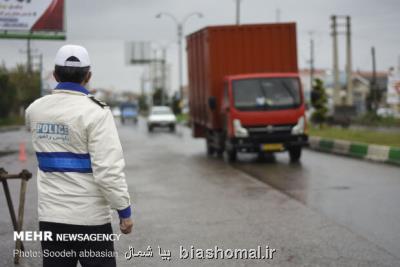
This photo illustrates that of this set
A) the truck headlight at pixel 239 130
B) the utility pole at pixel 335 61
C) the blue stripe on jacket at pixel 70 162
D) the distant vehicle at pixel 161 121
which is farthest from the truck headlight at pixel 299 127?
the utility pole at pixel 335 61

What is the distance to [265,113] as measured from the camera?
58.3 ft

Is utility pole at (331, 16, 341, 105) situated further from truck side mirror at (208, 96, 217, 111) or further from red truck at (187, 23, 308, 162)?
truck side mirror at (208, 96, 217, 111)

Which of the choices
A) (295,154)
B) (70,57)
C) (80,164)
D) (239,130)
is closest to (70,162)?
(80,164)

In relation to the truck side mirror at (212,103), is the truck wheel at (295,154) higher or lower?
lower

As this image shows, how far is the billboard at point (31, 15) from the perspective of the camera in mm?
27556

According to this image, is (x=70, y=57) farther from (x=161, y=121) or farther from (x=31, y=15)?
(x=161, y=121)

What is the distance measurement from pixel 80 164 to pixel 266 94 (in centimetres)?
1448

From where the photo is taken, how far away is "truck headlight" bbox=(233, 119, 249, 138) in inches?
701

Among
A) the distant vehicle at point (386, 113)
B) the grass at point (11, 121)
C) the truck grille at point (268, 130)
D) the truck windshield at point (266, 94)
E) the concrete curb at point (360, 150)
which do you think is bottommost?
the grass at point (11, 121)

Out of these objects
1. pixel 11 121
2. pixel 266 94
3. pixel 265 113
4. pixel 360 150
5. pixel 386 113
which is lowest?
pixel 11 121

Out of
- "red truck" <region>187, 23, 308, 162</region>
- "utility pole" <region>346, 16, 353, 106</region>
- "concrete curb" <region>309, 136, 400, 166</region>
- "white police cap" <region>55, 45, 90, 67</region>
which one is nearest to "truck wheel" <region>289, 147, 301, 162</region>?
"red truck" <region>187, 23, 308, 162</region>

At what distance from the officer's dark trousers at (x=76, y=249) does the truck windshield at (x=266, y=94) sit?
46.9ft

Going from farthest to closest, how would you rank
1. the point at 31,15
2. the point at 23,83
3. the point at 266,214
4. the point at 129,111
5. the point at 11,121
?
1. the point at 11,121
2. the point at 129,111
3. the point at 23,83
4. the point at 31,15
5. the point at 266,214

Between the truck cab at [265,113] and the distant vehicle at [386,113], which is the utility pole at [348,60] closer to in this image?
the distant vehicle at [386,113]
